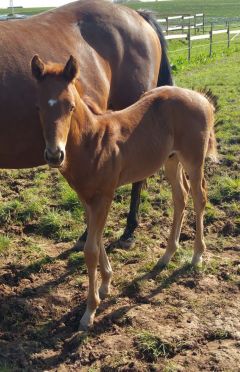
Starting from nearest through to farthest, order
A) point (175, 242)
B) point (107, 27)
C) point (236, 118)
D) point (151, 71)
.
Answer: point (175, 242)
point (107, 27)
point (151, 71)
point (236, 118)

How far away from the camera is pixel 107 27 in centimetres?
440

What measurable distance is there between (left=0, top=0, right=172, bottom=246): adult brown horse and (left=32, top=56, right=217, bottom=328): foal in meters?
0.60

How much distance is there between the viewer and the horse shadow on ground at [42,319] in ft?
9.89

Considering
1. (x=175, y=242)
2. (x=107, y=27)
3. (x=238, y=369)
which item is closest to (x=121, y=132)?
(x=175, y=242)

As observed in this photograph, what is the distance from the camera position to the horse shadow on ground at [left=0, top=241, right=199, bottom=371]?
3014mm

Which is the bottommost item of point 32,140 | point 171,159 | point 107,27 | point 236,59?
point 236,59

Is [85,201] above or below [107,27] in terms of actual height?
below

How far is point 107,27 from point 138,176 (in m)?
1.58

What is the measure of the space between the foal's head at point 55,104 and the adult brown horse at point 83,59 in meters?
0.88

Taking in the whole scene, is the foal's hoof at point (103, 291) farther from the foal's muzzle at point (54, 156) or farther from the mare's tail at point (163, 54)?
the mare's tail at point (163, 54)

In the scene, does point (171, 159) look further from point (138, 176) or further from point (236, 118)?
point (236, 118)

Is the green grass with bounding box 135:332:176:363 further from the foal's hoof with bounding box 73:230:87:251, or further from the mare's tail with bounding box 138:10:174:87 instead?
the mare's tail with bounding box 138:10:174:87

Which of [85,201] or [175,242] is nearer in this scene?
[85,201]

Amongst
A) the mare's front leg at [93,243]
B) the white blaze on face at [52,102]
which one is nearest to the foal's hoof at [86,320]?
the mare's front leg at [93,243]
